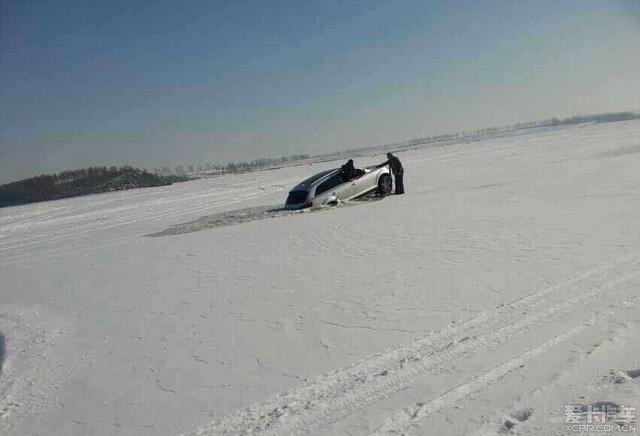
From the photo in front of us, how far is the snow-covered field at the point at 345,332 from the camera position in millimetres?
3152

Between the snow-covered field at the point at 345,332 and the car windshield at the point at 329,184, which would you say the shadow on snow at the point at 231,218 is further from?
the snow-covered field at the point at 345,332

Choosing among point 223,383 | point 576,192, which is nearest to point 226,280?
point 223,383

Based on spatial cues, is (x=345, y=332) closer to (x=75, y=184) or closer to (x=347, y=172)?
(x=347, y=172)

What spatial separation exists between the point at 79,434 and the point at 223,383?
108 cm

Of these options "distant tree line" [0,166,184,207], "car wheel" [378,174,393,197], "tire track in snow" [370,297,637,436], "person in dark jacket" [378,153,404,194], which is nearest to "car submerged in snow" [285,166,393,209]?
"car wheel" [378,174,393,197]

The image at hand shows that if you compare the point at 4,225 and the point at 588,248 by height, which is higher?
the point at 4,225

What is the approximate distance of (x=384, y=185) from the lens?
16.2m

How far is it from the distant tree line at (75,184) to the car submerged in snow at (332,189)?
45409 mm

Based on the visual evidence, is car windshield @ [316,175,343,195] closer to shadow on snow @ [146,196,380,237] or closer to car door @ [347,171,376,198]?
car door @ [347,171,376,198]

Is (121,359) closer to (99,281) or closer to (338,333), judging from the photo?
(338,333)

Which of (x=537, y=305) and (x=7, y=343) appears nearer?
(x=537, y=305)

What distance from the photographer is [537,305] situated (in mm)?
4527

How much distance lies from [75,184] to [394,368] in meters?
68.3

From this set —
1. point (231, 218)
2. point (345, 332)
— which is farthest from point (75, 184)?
point (345, 332)
